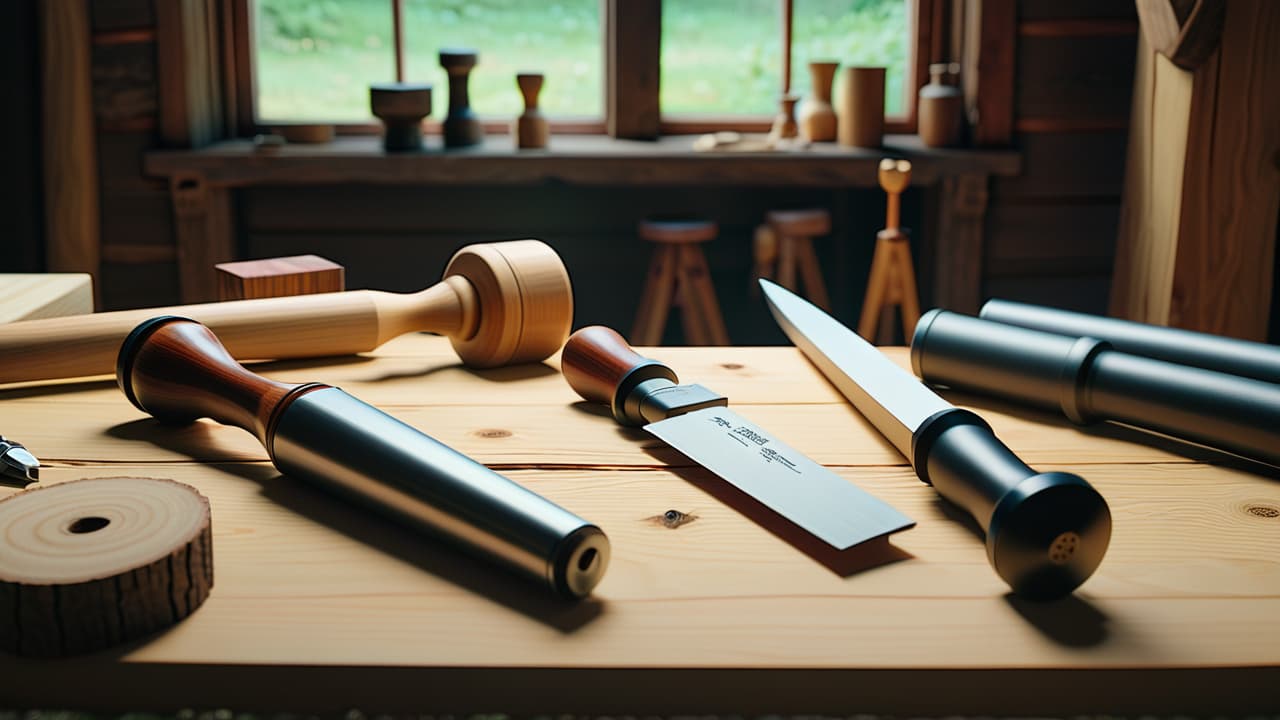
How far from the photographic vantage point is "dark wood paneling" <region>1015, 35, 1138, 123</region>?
3184mm

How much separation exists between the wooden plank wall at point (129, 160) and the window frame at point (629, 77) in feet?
0.93

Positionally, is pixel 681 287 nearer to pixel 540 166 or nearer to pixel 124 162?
pixel 540 166

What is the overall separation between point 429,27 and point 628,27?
0.60 metres

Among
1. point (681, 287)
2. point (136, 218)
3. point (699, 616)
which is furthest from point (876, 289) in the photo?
point (699, 616)

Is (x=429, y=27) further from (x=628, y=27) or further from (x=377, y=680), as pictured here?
(x=377, y=680)

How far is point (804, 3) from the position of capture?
11.2 feet

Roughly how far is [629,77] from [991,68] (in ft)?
3.26

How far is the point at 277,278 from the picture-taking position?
4.35ft

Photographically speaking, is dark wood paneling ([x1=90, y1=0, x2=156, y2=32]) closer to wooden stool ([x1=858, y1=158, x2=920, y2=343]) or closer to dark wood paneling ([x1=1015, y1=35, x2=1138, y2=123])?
wooden stool ([x1=858, y1=158, x2=920, y2=343])

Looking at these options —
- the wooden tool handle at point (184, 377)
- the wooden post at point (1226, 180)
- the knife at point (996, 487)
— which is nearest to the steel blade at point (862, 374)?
the knife at point (996, 487)

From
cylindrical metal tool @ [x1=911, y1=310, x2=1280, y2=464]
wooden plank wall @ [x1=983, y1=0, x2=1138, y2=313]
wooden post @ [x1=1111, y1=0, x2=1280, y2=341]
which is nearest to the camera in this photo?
cylindrical metal tool @ [x1=911, y1=310, x2=1280, y2=464]

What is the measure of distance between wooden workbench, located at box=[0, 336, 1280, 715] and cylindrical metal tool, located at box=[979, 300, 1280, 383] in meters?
0.11

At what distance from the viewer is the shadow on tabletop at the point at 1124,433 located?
3.04 feet

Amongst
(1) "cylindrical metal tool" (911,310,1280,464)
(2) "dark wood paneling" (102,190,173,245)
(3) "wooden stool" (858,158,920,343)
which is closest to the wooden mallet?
(1) "cylindrical metal tool" (911,310,1280,464)
